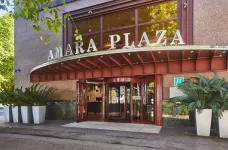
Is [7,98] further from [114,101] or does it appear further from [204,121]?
[204,121]

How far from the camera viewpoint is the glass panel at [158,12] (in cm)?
1130

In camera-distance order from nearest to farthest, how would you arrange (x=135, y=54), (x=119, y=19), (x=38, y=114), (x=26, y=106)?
(x=135, y=54), (x=38, y=114), (x=26, y=106), (x=119, y=19)

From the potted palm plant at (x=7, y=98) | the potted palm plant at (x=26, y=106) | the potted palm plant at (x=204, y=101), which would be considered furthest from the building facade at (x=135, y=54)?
the potted palm plant at (x=7, y=98)

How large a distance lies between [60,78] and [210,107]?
360 inches

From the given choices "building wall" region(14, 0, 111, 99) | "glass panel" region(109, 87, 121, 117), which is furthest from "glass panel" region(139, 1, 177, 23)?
"building wall" region(14, 0, 111, 99)

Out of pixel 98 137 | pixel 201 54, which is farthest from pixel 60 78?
pixel 201 54

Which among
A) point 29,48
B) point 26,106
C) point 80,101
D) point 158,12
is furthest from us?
point 29,48

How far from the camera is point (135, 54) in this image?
951cm

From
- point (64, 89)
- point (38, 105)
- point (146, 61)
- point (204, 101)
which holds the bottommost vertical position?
point (38, 105)

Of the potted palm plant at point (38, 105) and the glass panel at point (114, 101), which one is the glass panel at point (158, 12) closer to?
the glass panel at point (114, 101)

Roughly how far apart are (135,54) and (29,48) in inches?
381

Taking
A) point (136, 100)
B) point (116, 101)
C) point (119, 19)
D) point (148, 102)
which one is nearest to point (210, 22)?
point (148, 102)

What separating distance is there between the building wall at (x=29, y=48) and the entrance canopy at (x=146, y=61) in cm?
303

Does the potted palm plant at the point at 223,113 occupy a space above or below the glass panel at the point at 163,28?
below
